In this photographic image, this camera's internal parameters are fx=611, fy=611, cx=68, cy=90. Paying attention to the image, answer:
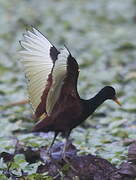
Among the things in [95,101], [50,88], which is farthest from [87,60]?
[50,88]

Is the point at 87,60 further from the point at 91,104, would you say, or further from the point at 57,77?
the point at 57,77

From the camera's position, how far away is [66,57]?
424 cm

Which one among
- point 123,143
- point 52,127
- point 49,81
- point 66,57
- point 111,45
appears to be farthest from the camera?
point 111,45

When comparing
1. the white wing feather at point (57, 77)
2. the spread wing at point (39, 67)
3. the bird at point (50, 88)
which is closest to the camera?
the white wing feather at point (57, 77)

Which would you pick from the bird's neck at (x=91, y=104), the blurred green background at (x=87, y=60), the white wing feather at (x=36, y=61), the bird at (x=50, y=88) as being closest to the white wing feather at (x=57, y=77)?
the bird at (x=50, y=88)

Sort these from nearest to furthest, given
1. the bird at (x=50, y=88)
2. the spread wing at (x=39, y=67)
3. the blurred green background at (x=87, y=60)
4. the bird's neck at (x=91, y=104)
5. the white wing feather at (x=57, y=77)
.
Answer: the white wing feather at (x=57, y=77) < the bird at (x=50, y=88) < the spread wing at (x=39, y=67) < the bird's neck at (x=91, y=104) < the blurred green background at (x=87, y=60)

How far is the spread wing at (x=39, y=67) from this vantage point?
4.59m

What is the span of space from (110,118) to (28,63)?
2.31m

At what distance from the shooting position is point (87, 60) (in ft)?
30.7

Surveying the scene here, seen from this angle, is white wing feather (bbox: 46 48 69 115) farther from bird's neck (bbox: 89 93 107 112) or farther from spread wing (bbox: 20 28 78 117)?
bird's neck (bbox: 89 93 107 112)

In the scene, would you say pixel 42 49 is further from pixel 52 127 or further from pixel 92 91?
pixel 92 91

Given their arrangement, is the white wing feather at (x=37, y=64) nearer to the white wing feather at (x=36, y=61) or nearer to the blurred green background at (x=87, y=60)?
the white wing feather at (x=36, y=61)

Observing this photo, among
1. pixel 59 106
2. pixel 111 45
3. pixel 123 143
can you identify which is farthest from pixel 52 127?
pixel 111 45

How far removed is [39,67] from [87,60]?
15.5 feet
